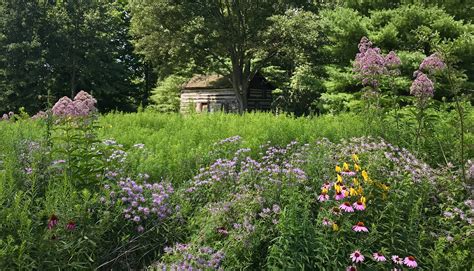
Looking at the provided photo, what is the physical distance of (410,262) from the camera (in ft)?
10.1

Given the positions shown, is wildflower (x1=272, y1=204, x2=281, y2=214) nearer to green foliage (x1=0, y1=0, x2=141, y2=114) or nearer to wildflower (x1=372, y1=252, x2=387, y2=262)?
wildflower (x1=372, y1=252, x2=387, y2=262)

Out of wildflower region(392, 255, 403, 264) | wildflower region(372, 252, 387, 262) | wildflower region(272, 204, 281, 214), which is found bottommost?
wildflower region(392, 255, 403, 264)

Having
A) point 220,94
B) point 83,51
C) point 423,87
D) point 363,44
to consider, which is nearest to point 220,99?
point 220,94

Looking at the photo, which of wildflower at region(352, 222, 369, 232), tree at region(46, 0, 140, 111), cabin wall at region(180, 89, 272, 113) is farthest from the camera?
tree at region(46, 0, 140, 111)

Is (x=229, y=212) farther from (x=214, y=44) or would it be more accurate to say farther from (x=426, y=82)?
(x=214, y=44)

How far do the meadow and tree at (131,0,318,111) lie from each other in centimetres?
1745

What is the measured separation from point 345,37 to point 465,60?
3.51 m

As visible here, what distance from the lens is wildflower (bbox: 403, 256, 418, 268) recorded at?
3.07m

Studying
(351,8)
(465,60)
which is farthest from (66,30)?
(465,60)

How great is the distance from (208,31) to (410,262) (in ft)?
65.0

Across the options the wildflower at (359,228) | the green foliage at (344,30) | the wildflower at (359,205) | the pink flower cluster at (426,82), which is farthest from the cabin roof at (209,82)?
the wildflower at (359,228)

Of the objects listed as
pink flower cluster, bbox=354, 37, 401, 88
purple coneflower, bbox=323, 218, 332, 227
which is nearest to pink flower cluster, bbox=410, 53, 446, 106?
pink flower cluster, bbox=354, 37, 401, 88

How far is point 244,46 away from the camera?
2259cm

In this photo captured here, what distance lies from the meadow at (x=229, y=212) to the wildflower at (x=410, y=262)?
7cm
